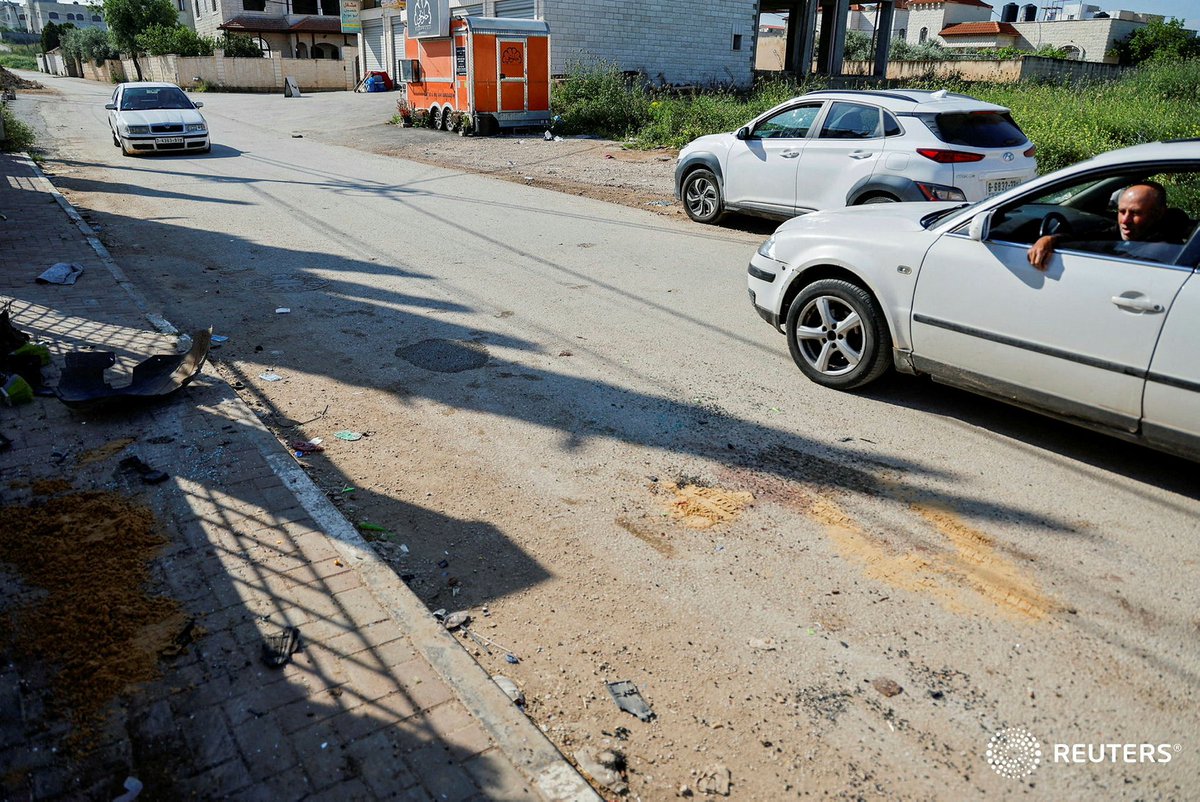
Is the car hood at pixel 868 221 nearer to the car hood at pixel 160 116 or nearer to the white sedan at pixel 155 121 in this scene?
the white sedan at pixel 155 121

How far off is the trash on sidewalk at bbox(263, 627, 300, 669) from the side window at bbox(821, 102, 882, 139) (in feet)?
28.8

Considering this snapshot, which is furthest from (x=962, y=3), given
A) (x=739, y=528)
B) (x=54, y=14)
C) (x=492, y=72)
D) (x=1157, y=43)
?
(x=54, y=14)

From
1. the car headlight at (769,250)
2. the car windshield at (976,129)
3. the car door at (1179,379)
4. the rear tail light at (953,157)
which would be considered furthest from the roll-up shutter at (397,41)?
the car door at (1179,379)

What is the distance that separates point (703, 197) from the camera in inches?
483

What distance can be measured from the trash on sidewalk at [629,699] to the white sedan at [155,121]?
19886mm

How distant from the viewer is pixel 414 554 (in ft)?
13.2

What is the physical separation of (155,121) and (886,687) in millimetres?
20831

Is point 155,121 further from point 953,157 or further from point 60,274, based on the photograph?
point 953,157

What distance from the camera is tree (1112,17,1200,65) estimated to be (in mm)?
50188

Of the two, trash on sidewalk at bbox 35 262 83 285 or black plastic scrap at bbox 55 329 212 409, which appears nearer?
black plastic scrap at bbox 55 329 212 409

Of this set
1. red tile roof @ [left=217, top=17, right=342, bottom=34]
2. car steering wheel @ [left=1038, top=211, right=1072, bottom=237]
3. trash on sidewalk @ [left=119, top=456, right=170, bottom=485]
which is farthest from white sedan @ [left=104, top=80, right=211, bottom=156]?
red tile roof @ [left=217, top=17, right=342, bottom=34]

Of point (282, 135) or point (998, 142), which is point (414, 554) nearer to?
point (998, 142)

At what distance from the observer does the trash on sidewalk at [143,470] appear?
4387 millimetres

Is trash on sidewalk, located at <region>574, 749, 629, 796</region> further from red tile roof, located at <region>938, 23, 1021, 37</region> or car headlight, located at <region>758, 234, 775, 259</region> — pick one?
red tile roof, located at <region>938, 23, 1021, 37</region>
